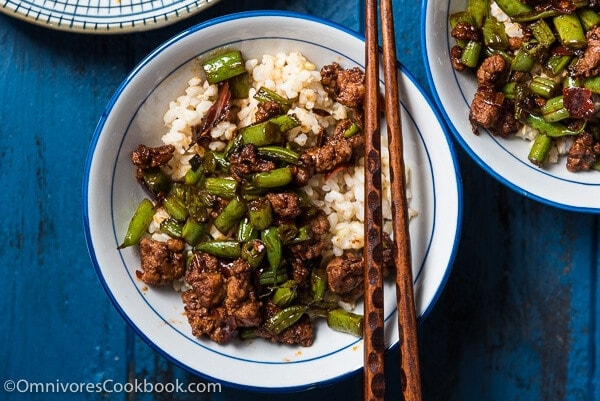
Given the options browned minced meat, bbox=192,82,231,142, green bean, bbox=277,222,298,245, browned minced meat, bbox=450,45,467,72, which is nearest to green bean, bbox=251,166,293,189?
green bean, bbox=277,222,298,245

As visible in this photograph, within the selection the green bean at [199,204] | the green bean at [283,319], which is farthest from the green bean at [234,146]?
the green bean at [283,319]

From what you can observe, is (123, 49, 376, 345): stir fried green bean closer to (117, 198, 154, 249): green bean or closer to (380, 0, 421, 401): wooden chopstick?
(117, 198, 154, 249): green bean

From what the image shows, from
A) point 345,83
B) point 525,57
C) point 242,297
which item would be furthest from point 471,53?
point 242,297

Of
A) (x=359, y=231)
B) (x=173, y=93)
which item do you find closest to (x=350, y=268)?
(x=359, y=231)

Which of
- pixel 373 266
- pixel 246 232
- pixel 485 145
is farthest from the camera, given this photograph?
pixel 485 145

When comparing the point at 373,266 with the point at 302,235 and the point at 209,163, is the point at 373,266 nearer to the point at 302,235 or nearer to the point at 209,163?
the point at 302,235

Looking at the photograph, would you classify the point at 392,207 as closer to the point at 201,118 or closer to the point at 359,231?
the point at 359,231

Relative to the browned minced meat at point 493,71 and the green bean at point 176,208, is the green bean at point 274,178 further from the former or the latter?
the browned minced meat at point 493,71
